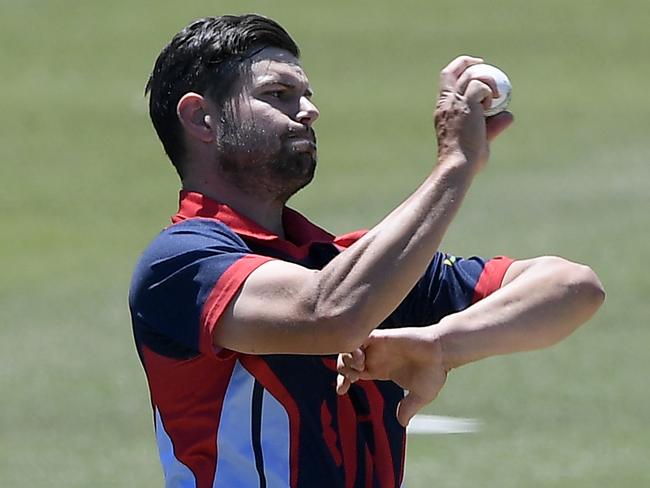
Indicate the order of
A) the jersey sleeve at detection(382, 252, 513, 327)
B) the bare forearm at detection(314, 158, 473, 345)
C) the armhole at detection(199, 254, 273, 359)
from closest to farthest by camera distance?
the bare forearm at detection(314, 158, 473, 345)
the armhole at detection(199, 254, 273, 359)
the jersey sleeve at detection(382, 252, 513, 327)

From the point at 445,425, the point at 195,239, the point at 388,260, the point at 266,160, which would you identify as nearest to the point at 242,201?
the point at 266,160

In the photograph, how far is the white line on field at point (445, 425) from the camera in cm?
849

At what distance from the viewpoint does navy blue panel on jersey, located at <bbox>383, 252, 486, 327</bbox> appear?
4203 mm

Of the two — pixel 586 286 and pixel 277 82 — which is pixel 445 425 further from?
pixel 277 82

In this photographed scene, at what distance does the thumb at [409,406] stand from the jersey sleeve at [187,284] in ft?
1.61

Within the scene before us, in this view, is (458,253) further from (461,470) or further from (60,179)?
(60,179)

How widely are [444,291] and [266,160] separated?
64 cm

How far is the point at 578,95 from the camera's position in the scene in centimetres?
1817

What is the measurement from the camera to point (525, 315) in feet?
13.0

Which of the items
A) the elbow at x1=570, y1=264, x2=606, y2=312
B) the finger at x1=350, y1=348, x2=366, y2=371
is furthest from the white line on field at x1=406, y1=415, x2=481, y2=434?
the finger at x1=350, y1=348, x2=366, y2=371

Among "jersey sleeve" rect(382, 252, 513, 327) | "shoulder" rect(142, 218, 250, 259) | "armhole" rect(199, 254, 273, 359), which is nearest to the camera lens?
"armhole" rect(199, 254, 273, 359)

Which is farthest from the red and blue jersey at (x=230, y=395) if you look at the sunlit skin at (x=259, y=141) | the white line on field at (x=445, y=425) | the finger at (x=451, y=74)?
the white line on field at (x=445, y=425)

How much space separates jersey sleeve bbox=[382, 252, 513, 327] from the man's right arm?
61cm

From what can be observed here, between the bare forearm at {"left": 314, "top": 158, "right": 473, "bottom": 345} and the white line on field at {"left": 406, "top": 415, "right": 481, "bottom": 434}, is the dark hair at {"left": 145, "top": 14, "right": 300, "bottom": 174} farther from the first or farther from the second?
the white line on field at {"left": 406, "top": 415, "right": 481, "bottom": 434}
